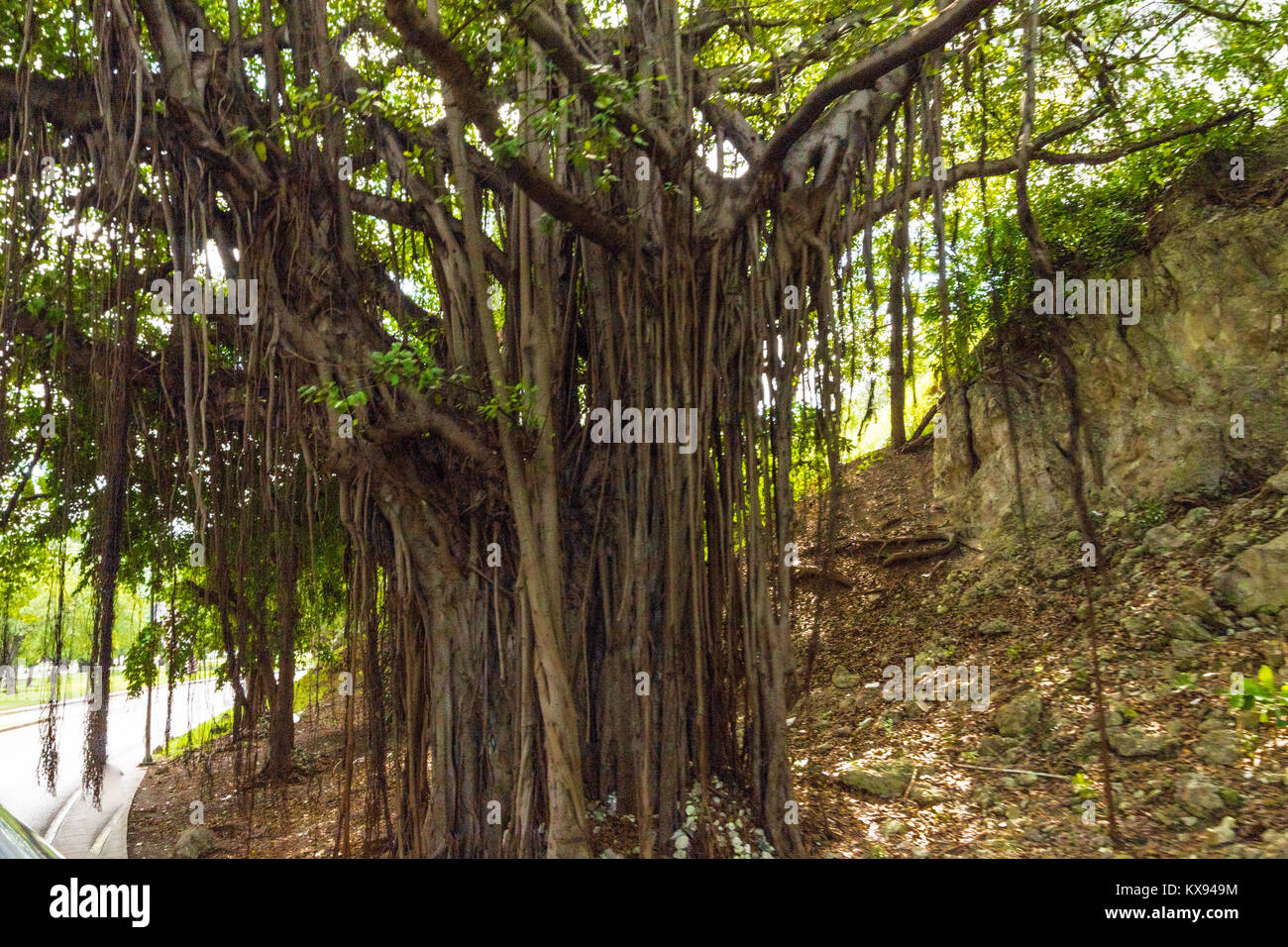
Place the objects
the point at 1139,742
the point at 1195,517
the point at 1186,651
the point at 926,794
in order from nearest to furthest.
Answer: the point at 1139,742 → the point at 926,794 → the point at 1186,651 → the point at 1195,517

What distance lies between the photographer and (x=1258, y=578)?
4.62 m

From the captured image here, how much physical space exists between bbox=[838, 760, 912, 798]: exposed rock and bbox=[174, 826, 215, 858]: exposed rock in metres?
4.07

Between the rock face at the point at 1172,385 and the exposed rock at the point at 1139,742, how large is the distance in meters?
1.65

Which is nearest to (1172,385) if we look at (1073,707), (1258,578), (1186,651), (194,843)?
(1258,578)

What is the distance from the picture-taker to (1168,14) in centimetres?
534

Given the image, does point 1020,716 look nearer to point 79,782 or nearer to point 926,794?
point 926,794

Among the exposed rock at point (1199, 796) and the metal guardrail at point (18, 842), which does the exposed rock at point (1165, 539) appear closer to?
the exposed rock at point (1199, 796)

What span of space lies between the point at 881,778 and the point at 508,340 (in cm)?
319

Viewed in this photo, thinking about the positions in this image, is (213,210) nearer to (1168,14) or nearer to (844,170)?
(844,170)

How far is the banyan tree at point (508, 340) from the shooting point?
3.32m

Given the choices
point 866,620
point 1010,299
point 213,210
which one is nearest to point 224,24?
point 213,210

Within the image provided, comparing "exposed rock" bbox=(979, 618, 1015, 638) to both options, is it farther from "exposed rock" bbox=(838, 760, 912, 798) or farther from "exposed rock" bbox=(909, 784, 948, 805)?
"exposed rock" bbox=(909, 784, 948, 805)

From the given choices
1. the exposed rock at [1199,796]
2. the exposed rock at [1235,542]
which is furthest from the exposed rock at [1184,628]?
the exposed rock at [1199,796]

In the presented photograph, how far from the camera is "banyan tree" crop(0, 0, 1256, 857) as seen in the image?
10.9 ft
